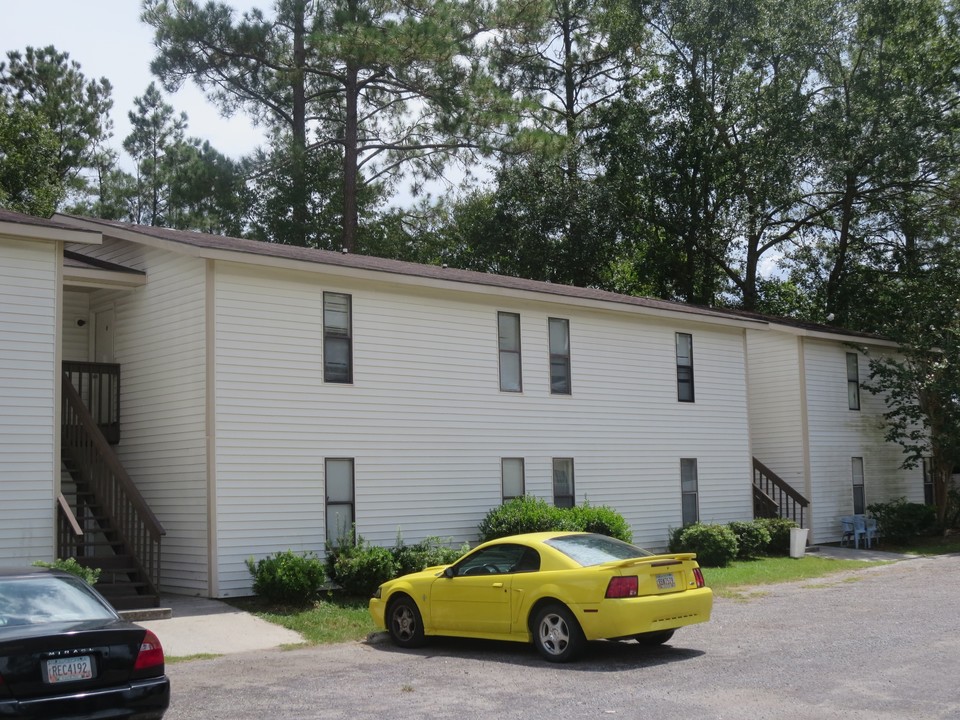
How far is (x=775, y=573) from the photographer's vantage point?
21812 millimetres

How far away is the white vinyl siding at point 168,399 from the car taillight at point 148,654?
922 cm

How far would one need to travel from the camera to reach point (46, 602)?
8.15m

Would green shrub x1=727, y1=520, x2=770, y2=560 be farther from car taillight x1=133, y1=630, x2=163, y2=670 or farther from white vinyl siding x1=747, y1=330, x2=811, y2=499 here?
car taillight x1=133, y1=630, x2=163, y2=670

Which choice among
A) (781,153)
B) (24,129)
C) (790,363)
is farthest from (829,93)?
(24,129)

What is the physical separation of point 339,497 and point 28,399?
5442 mm

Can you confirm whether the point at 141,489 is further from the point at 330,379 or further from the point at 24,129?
the point at 24,129

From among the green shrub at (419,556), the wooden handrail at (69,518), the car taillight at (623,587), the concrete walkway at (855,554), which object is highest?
the wooden handrail at (69,518)

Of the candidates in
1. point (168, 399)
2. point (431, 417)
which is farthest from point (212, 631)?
point (431, 417)

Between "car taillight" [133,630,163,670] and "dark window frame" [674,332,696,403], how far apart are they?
1936 centimetres

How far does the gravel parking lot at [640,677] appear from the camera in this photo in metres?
9.27

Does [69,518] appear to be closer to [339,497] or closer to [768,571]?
[339,497]

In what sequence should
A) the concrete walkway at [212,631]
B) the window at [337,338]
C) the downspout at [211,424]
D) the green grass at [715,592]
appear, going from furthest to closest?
the window at [337,338] < the downspout at [211,424] < the green grass at [715,592] < the concrete walkway at [212,631]

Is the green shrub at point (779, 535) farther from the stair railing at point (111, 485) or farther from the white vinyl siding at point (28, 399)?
the white vinyl siding at point (28, 399)

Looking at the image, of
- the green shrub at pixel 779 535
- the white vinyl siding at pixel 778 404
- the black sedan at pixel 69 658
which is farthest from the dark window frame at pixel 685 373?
the black sedan at pixel 69 658
